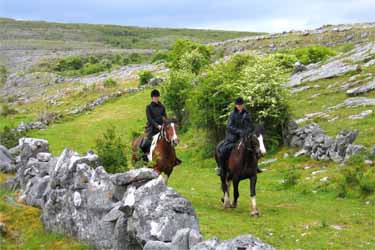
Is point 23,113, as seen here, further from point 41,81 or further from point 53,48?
point 53,48

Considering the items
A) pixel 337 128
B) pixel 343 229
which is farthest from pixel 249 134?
pixel 337 128

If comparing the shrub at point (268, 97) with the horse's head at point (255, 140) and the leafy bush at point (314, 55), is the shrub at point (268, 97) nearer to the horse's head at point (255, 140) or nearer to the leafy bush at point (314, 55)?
the horse's head at point (255, 140)

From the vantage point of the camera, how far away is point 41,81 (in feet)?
281

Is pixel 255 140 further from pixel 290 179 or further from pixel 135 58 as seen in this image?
pixel 135 58

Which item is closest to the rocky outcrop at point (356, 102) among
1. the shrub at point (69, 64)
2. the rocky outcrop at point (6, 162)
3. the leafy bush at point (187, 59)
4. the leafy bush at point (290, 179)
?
the leafy bush at point (290, 179)

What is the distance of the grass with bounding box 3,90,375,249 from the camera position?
46.0ft

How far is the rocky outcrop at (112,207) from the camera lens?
11.0 m

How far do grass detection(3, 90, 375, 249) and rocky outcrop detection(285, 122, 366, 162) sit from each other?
46 centimetres

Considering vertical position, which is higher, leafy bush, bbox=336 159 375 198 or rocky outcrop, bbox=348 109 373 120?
rocky outcrop, bbox=348 109 373 120

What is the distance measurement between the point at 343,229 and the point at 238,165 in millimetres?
3781

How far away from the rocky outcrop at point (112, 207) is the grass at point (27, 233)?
23 centimetres

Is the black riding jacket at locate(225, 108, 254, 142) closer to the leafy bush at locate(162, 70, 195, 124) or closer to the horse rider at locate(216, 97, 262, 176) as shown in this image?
the horse rider at locate(216, 97, 262, 176)

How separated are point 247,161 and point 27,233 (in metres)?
6.68

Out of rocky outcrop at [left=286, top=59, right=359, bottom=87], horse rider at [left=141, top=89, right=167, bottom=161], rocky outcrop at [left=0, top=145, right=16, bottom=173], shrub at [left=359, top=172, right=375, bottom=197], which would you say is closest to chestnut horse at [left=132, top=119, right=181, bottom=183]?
horse rider at [left=141, top=89, right=167, bottom=161]
